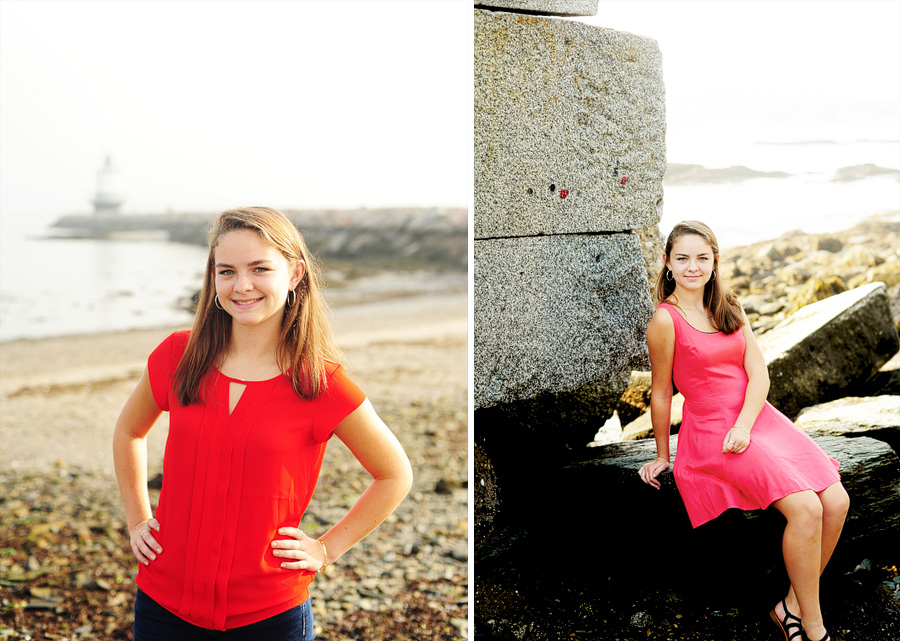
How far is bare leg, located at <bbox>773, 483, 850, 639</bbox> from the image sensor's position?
2.21 metres

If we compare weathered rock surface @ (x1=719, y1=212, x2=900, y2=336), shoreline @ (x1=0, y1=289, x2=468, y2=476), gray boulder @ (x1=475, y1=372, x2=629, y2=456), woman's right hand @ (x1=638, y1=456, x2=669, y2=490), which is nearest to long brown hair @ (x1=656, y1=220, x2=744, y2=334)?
woman's right hand @ (x1=638, y1=456, x2=669, y2=490)

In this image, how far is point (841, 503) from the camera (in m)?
2.23

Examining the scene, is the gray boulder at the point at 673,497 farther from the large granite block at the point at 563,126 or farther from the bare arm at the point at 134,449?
the bare arm at the point at 134,449

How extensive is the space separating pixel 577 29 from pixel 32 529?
3.18 m

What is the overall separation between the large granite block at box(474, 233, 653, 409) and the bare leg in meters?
0.93

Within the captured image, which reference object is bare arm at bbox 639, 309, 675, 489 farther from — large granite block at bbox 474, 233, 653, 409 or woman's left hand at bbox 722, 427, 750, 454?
large granite block at bbox 474, 233, 653, 409

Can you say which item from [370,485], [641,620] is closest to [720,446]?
[641,620]

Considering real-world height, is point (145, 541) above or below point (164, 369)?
below

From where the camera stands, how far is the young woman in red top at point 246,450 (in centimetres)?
164

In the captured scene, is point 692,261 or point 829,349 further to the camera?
point 829,349

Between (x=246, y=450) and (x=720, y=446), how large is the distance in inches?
54.8

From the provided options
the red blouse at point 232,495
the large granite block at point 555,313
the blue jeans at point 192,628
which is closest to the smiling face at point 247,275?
the red blouse at point 232,495

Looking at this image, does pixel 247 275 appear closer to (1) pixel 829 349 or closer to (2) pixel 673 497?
(2) pixel 673 497

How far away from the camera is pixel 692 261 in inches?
95.3
